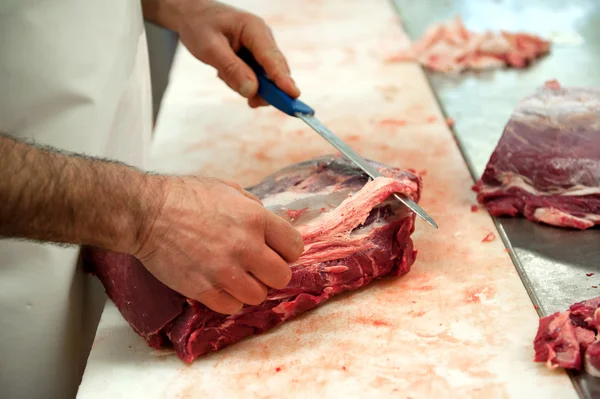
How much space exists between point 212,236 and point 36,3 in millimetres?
1041

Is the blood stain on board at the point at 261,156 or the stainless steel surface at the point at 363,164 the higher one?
the stainless steel surface at the point at 363,164

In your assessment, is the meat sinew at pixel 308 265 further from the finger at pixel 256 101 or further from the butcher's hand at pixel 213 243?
the finger at pixel 256 101

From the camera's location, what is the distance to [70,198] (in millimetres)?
1946

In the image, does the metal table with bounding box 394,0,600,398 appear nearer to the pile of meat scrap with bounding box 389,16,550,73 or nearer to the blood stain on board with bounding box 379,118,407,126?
the pile of meat scrap with bounding box 389,16,550,73

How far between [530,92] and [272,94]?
151 cm

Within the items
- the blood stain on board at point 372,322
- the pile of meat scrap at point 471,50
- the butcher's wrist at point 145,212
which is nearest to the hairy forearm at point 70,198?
the butcher's wrist at point 145,212

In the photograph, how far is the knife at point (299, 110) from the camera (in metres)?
2.65

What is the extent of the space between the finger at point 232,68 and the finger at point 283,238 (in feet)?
3.41

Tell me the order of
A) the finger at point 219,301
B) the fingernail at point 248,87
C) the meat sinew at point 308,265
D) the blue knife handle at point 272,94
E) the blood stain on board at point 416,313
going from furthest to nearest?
1. the fingernail at point 248,87
2. the blue knife handle at point 272,94
3. the blood stain on board at point 416,313
4. the meat sinew at point 308,265
5. the finger at point 219,301

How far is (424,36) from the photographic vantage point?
14.7ft

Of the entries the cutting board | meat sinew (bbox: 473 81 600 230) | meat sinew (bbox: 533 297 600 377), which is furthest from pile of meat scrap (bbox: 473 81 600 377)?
meat sinew (bbox: 533 297 600 377)

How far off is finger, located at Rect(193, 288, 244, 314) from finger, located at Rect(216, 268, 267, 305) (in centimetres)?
2

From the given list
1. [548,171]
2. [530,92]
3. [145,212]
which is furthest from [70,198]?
[530,92]

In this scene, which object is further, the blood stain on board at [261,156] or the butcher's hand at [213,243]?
the blood stain on board at [261,156]
